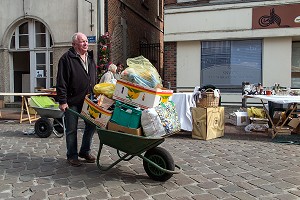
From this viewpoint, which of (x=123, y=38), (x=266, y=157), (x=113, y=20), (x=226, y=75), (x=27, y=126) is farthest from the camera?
(x=123, y=38)

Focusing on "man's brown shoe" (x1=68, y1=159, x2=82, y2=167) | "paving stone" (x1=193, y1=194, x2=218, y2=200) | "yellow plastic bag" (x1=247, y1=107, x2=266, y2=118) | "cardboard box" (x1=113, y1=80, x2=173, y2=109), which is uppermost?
"cardboard box" (x1=113, y1=80, x2=173, y2=109)

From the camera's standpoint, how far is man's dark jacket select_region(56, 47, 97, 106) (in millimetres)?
4531

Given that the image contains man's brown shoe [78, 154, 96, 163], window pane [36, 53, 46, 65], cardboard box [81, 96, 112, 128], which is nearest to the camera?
cardboard box [81, 96, 112, 128]

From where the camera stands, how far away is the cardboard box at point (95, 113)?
420 centimetres

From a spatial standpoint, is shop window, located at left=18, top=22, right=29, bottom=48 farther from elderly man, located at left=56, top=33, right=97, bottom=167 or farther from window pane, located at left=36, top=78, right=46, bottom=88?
elderly man, located at left=56, top=33, right=97, bottom=167

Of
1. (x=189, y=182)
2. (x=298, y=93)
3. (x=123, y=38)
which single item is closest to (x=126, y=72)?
(x=189, y=182)

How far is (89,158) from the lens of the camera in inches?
196

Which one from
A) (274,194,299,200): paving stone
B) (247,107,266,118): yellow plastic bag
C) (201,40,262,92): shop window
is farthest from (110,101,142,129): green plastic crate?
(201,40,262,92): shop window

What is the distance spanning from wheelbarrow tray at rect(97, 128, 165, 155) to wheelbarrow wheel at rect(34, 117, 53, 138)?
3.34 metres

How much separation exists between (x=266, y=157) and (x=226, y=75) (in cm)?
622

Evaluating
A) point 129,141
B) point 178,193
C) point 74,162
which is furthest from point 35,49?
point 178,193

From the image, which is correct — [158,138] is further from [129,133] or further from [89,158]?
[89,158]

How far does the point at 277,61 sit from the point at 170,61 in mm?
3725

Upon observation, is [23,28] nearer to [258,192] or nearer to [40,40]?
[40,40]
